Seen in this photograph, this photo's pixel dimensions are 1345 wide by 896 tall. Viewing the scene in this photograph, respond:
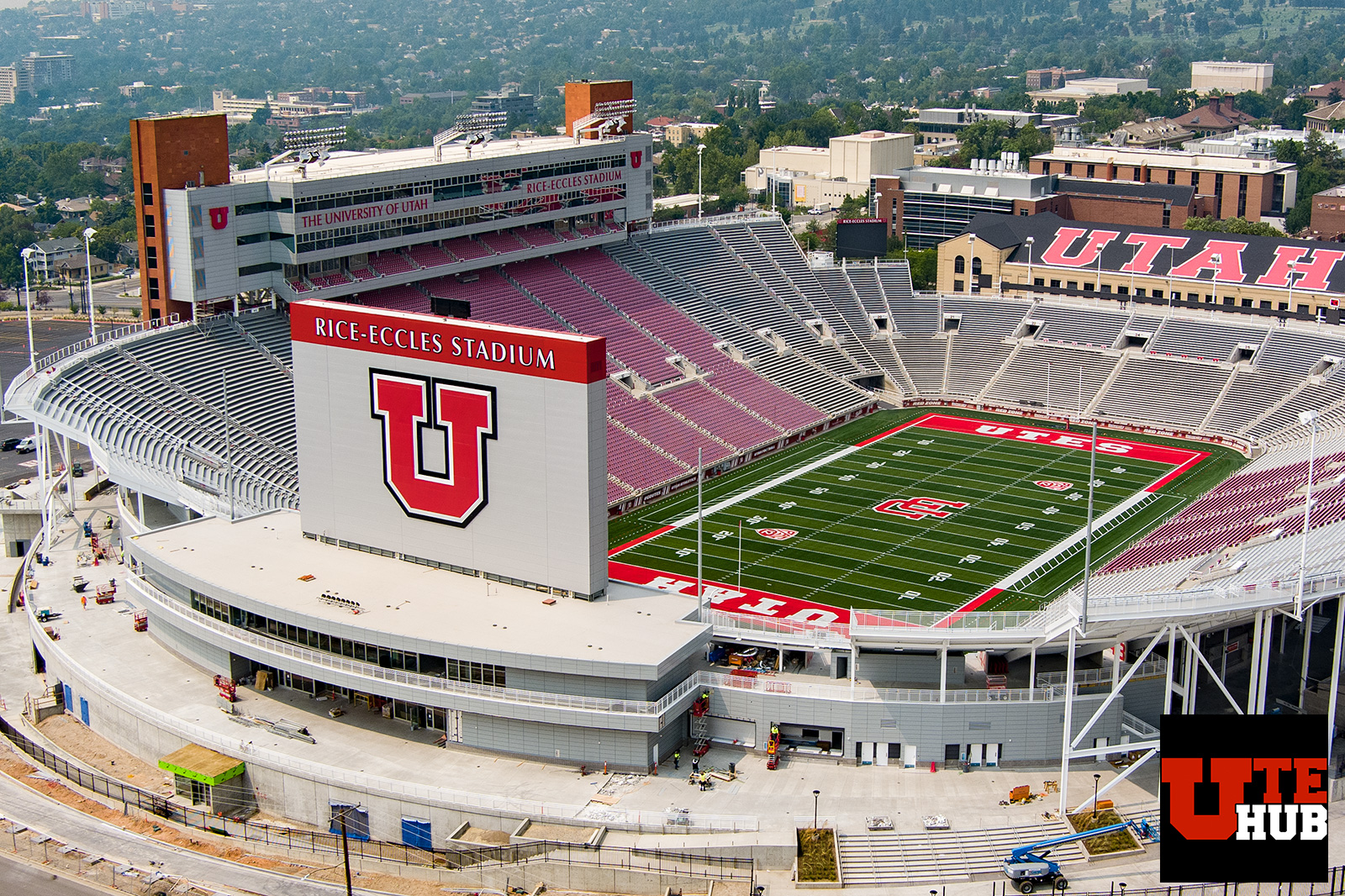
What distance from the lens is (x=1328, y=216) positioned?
119375 millimetres

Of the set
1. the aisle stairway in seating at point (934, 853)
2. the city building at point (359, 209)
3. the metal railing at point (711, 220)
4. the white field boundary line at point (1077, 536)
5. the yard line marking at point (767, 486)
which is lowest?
the aisle stairway in seating at point (934, 853)

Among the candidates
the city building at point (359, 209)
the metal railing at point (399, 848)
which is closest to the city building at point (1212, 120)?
the city building at point (359, 209)

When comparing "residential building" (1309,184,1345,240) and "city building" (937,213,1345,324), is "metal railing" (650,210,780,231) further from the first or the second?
"residential building" (1309,184,1345,240)

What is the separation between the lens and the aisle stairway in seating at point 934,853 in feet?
124

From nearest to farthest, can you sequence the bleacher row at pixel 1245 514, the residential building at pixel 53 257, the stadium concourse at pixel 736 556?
the stadium concourse at pixel 736 556
the bleacher row at pixel 1245 514
the residential building at pixel 53 257

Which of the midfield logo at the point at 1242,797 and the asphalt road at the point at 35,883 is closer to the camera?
the midfield logo at the point at 1242,797

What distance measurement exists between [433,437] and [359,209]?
24.5 metres

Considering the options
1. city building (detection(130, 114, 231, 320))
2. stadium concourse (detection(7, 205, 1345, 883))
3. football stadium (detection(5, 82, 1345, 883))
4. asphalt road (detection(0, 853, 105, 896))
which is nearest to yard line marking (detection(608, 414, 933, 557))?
stadium concourse (detection(7, 205, 1345, 883))

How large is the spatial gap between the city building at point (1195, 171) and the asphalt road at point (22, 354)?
7705 centimetres

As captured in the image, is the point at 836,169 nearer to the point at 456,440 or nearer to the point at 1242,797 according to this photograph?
the point at 456,440

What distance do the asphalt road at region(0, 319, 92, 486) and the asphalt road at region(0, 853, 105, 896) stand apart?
2954 centimetres

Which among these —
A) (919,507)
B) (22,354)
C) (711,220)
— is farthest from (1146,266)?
(22,354)

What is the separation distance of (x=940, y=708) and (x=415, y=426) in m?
17.3

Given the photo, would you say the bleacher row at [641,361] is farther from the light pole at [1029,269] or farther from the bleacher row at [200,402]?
the light pole at [1029,269]
